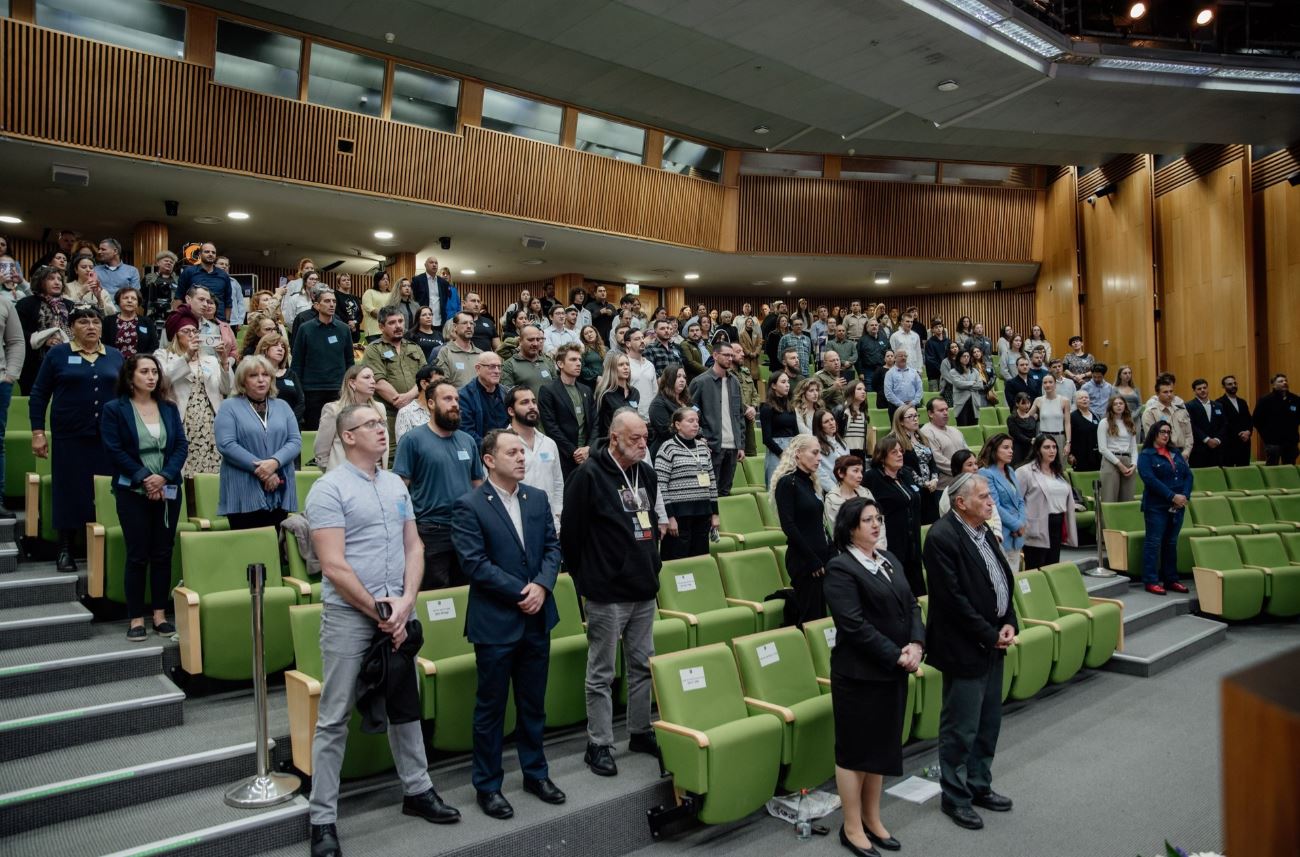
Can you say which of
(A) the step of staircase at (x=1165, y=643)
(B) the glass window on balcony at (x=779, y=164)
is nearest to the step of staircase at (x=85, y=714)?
(A) the step of staircase at (x=1165, y=643)

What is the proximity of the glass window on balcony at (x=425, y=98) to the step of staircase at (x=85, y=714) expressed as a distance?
7.69 metres

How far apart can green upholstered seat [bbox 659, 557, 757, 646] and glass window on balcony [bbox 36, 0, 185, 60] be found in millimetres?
7154

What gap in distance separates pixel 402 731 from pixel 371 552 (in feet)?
1.81

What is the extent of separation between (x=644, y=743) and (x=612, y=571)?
2.17 feet

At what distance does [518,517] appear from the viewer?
2992 mm

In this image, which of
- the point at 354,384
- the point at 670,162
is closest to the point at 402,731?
the point at 354,384

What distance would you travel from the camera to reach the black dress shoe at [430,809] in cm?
268

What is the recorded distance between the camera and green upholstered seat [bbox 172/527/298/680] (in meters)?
3.23

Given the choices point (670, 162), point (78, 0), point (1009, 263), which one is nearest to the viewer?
point (78, 0)

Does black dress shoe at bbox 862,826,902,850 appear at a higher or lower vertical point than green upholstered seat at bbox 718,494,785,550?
lower

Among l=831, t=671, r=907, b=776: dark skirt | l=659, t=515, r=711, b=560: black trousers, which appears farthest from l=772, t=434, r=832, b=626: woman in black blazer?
l=831, t=671, r=907, b=776: dark skirt

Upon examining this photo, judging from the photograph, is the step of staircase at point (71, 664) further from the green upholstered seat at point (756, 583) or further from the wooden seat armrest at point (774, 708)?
the green upholstered seat at point (756, 583)

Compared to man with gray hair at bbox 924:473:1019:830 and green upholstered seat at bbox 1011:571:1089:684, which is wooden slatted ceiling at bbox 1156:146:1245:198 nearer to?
green upholstered seat at bbox 1011:571:1089:684

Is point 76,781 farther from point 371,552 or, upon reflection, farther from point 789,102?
point 789,102
